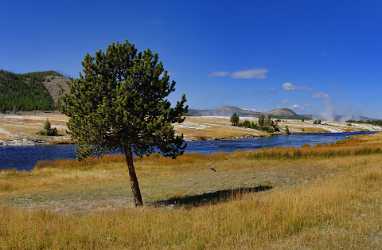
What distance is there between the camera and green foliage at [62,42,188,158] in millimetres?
21469

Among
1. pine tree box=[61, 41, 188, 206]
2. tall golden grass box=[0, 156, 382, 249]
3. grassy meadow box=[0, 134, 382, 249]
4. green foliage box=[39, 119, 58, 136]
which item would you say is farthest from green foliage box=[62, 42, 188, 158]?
green foliage box=[39, 119, 58, 136]

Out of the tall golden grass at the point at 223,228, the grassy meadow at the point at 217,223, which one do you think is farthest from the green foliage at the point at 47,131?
the tall golden grass at the point at 223,228

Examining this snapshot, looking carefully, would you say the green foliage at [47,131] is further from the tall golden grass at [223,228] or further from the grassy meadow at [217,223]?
the tall golden grass at [223,228]

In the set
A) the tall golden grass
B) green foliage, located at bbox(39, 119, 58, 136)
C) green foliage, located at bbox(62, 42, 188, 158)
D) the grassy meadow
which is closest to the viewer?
the tall golden grass

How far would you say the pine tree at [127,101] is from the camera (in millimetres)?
21469

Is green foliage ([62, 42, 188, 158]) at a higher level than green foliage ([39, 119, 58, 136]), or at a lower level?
higher

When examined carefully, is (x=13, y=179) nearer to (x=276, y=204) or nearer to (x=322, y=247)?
(x=276, y=204)

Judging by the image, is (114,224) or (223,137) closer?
(114,224)

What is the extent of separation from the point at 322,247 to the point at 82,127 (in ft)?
50.8

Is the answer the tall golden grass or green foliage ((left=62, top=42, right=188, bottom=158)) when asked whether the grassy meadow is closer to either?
the tall golden grass

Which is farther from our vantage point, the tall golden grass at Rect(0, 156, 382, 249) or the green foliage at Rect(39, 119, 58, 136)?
the green foliage at Rect(39, 119, 58, 136)

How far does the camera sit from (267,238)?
1060 centimetres

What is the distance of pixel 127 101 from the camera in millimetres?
21172

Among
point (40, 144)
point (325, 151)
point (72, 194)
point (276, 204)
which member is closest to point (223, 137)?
point (40, 144)
